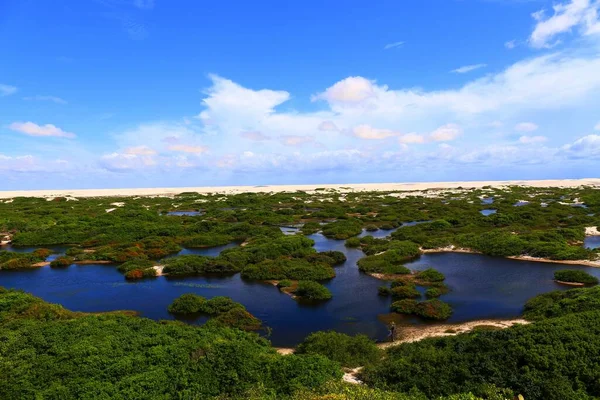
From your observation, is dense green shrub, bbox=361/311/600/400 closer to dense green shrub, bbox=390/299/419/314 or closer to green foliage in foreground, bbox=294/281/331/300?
dense green shrub, bbox=390/299/419/314

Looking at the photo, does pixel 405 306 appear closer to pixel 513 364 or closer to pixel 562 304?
pixel 562 304

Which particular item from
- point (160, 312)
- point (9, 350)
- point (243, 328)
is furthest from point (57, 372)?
point (160, 312)

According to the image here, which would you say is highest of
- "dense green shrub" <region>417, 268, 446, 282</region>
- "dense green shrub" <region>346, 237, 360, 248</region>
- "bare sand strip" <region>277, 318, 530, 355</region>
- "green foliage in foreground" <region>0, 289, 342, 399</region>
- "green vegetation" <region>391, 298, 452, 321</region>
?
"green foliage in foreground" <region>0, 289, 342, 399</region>

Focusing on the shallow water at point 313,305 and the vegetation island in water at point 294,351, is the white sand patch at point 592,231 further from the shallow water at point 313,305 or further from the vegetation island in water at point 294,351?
the shallow water at point 313,305

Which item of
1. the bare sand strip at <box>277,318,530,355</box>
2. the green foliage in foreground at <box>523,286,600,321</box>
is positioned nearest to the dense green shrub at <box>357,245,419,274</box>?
the bare sand strip at <box>277,318,530,355</box>

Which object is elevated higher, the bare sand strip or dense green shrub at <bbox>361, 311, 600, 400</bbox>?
dense green shrub at <bbox>361, 311, 600, 400</bbox>
